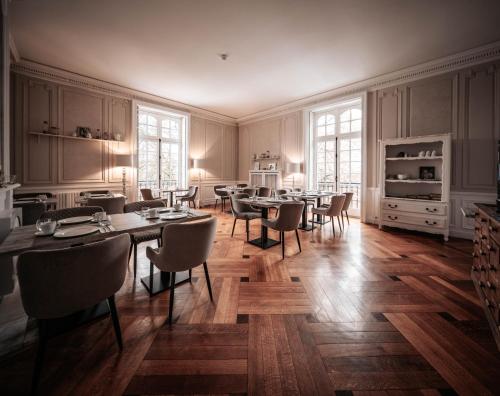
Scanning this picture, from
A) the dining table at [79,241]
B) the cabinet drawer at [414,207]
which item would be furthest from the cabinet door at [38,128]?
the cabinet drawer at [414,207]

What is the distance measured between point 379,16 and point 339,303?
10.1 ft

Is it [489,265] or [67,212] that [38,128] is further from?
[489,265]

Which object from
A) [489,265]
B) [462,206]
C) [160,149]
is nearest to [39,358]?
[489,265]

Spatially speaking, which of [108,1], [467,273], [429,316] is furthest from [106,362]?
[108,1]

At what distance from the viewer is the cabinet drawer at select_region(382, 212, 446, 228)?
3361 mm

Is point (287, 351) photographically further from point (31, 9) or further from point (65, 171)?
point (65, 171)

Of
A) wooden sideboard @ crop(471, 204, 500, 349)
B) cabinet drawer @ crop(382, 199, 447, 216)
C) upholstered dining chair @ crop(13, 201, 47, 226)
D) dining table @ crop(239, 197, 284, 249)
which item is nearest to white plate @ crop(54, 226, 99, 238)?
dining table @ crop(239, 197, 284, 249)

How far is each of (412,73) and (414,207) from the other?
2279mm

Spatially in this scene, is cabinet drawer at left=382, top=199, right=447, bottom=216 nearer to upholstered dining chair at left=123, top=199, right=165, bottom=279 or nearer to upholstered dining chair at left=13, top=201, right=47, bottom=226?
upholstered dining chair at left=123, top=199, right=165, bottom=279

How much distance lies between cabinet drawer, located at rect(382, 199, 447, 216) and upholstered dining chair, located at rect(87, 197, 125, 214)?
413cm

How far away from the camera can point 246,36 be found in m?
3.01

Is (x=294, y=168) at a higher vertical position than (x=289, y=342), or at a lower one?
higher

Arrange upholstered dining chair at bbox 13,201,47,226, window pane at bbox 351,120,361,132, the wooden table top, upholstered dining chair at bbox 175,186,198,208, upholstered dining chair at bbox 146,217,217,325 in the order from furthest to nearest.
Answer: upholstered dining chair at bbox 175,186,198,208
window pane at bbox 351,120,361,132
upholstered dining chair at bbox 13,201,47,226
upholstered dining chair at bbox 146,217,217,325
the wooden table top

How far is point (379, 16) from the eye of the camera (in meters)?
2.61
